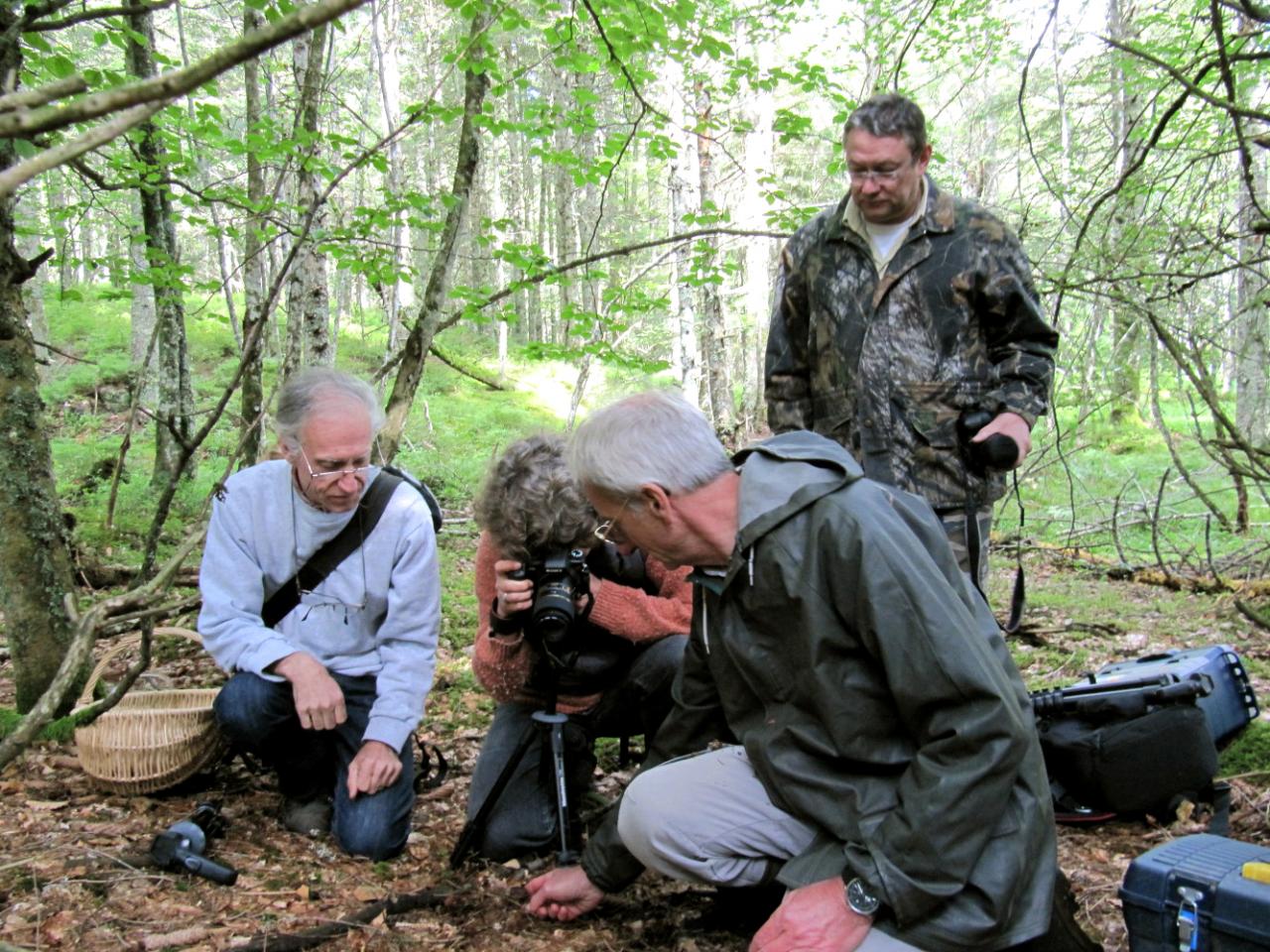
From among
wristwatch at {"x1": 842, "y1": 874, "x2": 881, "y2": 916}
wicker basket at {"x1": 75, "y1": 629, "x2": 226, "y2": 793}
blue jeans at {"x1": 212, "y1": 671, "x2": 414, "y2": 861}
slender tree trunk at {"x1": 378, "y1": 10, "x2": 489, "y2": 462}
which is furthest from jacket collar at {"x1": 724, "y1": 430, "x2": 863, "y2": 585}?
slender tree trunk at {"x1": 378, "y1": 10, "x2": 489, "y2": 462}

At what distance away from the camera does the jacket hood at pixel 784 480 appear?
5.80ft

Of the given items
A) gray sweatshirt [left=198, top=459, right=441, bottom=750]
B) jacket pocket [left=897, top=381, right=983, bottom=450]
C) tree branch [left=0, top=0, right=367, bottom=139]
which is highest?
tree branch [left=0, top=0, right=367, bottom=139]

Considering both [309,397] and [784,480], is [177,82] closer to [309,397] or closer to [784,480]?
[784,480]

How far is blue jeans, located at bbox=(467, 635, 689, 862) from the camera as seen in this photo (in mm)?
2889

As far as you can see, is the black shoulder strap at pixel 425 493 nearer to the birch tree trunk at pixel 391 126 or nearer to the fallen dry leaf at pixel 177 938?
the fallen dry leaf at pixel 177 938

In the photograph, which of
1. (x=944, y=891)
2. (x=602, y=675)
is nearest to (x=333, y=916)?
(x=602, y=675)

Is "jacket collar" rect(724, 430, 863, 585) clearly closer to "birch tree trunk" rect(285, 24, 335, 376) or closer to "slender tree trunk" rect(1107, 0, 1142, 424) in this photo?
"slender tree trunk" rect(1107, 0, 1142, 424)

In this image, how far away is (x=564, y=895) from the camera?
2367 millimetres

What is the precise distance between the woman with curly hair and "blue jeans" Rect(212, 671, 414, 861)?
0.88ft

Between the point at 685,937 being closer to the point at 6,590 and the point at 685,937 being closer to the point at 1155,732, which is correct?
the point at 1155,732

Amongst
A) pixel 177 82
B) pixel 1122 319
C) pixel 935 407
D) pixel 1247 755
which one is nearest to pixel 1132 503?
pixel 1122 319

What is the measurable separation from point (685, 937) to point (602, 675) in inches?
37.3

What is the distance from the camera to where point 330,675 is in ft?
10.1

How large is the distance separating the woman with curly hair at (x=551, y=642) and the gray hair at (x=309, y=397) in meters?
0.55
